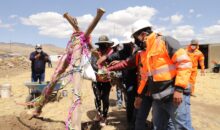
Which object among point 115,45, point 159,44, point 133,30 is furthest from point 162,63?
point 115,45

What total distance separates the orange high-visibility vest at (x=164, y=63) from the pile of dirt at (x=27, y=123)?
274 centimetres

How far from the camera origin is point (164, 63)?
423cm

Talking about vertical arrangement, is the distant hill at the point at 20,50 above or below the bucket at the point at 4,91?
above

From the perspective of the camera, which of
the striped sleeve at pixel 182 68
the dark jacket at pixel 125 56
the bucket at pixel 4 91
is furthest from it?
the bucket at pixel 4 91

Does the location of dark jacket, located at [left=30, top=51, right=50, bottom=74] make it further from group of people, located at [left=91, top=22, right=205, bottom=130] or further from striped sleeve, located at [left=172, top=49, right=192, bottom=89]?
striped sleeve, located at [left=172, top=49, right=192, bottom=89]

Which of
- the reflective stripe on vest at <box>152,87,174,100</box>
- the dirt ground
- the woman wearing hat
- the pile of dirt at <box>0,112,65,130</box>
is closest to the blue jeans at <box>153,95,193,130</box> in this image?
the reflective stripe on vest at <box>152,87,174,100</box>

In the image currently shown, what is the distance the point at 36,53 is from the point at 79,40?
6.06 metres

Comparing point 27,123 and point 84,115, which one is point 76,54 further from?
point 84,115

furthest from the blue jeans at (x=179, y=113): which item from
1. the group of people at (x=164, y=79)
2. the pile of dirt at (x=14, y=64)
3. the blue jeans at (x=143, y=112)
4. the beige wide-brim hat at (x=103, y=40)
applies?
the pile of dirt at (x=14, y=64)

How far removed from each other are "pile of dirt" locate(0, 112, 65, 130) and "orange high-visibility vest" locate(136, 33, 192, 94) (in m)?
2.74

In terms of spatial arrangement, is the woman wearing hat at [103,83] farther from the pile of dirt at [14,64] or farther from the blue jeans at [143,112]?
the pile of dirt at [14,64]

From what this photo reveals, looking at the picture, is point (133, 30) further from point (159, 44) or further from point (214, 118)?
point (214, 118)

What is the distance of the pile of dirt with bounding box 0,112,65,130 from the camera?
20.9 ft

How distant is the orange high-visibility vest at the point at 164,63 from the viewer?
13.4 ft
